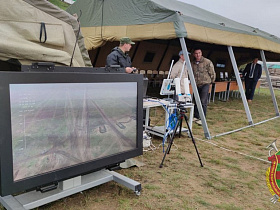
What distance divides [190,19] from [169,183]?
11.4ft

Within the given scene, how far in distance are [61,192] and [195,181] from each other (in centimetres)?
161

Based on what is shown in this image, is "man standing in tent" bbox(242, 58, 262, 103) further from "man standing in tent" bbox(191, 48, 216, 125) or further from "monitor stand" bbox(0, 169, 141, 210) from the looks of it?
"monitor stand" bbox(0, 169, 141, 210)

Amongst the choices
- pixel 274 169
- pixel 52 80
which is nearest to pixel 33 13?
pixel 52 80

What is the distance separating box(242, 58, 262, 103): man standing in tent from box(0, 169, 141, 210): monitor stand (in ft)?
30.2

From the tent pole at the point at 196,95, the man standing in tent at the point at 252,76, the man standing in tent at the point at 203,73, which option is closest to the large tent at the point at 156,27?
the tent pole at the point at 196,95

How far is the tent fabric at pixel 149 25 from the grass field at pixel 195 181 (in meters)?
2.15

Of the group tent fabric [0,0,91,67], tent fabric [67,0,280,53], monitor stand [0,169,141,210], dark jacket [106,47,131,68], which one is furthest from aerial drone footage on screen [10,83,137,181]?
tent fabric [67,0,280,53]

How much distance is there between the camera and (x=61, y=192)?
2.21m

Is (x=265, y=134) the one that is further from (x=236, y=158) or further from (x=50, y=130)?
(x=50, y=130)

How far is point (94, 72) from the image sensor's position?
2.29m

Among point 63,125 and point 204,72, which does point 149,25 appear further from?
point 63,125

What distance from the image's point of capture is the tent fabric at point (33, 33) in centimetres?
274

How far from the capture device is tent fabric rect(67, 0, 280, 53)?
202 inches

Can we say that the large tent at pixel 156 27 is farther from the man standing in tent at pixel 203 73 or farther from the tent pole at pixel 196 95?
the man standing in tent at pixel 203 73
